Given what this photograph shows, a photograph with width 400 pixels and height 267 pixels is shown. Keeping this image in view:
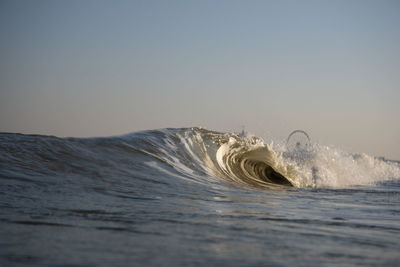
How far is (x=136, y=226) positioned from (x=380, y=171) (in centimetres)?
1412

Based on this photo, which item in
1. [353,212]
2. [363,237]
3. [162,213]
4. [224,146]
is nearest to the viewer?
[363,237]

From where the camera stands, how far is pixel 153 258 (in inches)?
60.1

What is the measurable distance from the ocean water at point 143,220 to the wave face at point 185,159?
4 cm

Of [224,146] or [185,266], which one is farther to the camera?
[224,146]

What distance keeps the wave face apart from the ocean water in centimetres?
4

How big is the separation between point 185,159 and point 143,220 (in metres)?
4.85

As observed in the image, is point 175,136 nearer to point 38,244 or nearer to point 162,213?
point 162,213

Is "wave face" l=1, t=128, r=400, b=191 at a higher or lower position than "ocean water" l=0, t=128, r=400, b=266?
higher

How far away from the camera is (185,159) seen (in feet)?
23.6

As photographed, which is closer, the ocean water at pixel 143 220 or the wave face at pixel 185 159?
the ocean water at pixel 143 220

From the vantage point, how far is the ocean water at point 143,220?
1.59 m

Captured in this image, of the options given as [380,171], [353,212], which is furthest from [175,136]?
[380,171]

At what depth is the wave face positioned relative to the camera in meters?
4.89

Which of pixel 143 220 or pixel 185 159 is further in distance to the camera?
pixel 185 159
